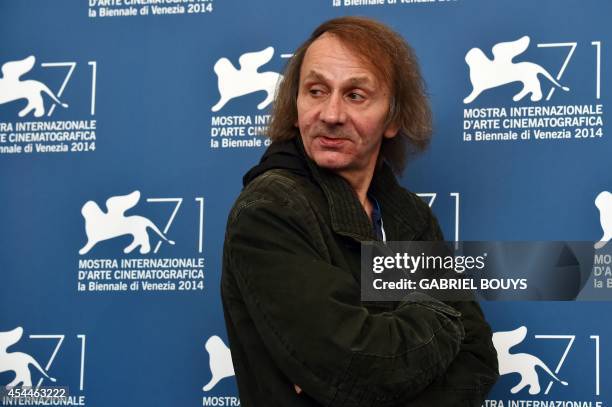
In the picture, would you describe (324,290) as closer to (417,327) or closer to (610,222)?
(417,327)

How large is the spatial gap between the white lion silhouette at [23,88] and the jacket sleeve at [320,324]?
3.87 ft

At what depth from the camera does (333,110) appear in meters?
1.81

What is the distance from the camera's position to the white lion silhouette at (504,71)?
7.42ft

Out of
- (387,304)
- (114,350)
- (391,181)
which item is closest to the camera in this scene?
(387,304)

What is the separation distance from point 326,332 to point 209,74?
1140 mm

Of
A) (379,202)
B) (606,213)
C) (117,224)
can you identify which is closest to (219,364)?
(117,224)

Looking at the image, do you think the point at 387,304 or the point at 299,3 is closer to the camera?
the point at 387,304

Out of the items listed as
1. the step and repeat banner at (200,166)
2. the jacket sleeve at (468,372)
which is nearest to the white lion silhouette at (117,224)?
the step and repeat banner at (200,166)

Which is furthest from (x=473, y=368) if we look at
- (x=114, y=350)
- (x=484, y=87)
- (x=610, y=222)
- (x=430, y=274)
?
(x=114, y=350)

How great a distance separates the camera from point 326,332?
1.53 m

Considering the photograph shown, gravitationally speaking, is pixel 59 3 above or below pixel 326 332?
above

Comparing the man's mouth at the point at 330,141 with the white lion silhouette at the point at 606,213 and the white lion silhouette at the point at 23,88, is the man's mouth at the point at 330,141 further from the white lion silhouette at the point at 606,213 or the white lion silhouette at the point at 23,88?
the white lion silhouette at the point at 23,88

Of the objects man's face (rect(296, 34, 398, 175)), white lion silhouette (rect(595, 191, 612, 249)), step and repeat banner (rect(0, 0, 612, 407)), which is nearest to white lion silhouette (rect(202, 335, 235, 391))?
step and repeat banner (rect(0, 0, 612, 407))

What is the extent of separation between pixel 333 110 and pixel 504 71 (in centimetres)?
67
